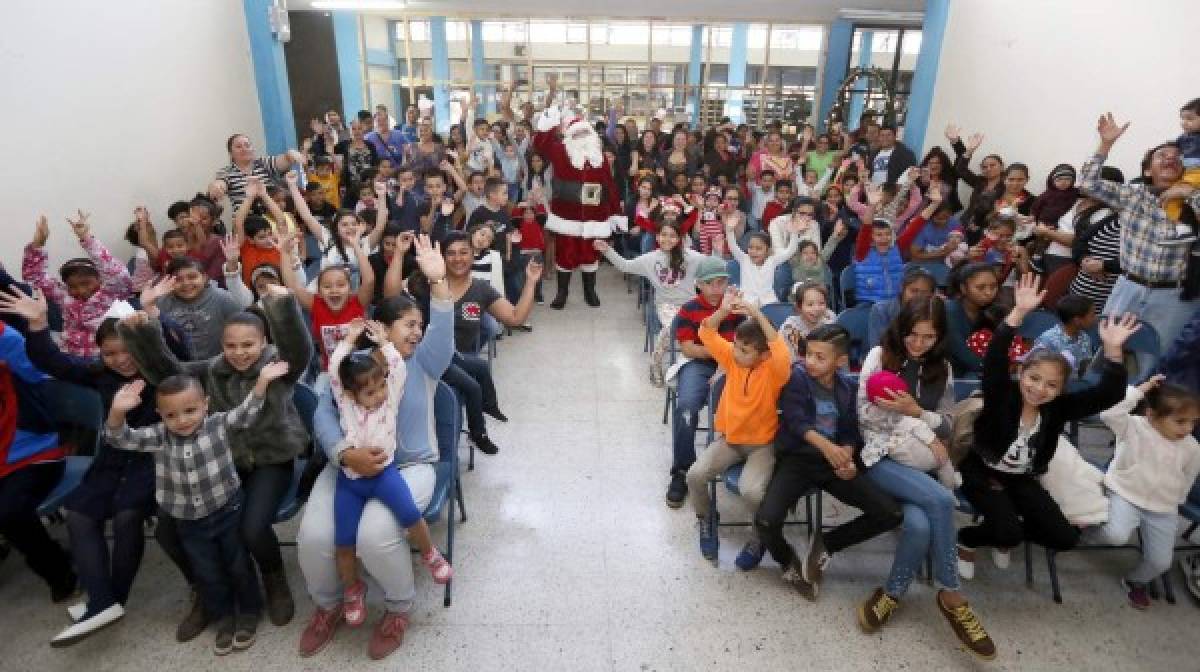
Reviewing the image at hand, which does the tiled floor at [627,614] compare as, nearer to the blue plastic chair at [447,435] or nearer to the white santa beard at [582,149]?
Answer: the blue plastic chair at [447,435]

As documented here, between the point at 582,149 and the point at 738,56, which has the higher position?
the point at 738,56

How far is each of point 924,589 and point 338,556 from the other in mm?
2486

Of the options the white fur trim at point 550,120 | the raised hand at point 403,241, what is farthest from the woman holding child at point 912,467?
the white fur trim at point 550,120

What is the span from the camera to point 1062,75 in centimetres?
564

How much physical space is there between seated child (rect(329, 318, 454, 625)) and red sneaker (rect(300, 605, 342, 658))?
52 mm

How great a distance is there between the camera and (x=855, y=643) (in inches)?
99.3

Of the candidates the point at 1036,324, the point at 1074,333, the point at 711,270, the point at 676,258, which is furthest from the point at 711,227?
the point at 1074,333

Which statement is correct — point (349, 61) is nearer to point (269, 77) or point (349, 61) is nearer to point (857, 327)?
point (269, 77)

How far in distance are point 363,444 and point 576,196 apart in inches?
172

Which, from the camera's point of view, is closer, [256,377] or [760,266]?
[256,377]

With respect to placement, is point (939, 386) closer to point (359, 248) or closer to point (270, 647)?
point (270, 647)

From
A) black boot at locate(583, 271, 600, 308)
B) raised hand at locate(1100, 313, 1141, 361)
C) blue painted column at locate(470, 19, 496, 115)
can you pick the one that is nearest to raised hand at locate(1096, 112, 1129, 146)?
raised hand at locate(1100, 313, 1141, 361)

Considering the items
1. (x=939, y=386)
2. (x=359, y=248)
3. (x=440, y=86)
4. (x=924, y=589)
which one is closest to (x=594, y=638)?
(x=924, y=589)

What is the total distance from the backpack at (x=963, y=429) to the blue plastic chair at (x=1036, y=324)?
1.04 metres
